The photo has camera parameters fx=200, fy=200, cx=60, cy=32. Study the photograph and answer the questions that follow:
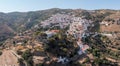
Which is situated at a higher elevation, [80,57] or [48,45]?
[48,45]

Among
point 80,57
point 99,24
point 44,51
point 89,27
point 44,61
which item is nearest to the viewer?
point 44,61

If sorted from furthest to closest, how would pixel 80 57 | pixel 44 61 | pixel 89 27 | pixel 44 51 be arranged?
pixel 89 27 < pixel 80 57 < pixel 44 51 < pixel 44 61

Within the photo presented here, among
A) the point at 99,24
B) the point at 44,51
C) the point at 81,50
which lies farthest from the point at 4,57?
the point at 99,24

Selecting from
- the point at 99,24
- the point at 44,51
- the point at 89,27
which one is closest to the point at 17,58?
the point at 44,51

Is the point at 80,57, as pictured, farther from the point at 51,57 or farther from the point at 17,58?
the point at 17,58

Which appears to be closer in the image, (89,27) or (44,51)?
(44,51)

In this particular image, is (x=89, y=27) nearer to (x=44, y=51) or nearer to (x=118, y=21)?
(x=118, y=21)
